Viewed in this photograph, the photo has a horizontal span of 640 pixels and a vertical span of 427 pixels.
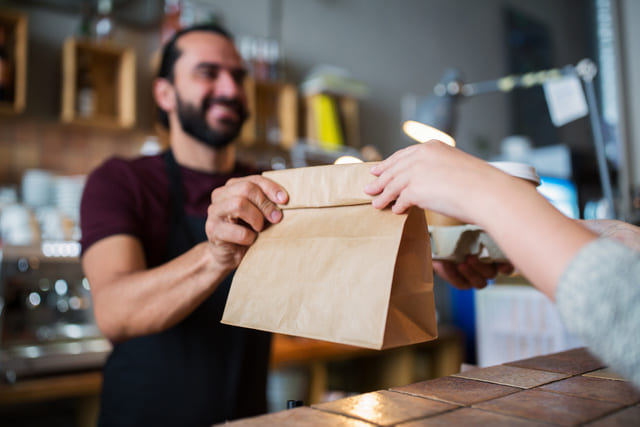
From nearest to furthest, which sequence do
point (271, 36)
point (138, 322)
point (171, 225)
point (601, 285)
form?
1. point (601, 285)
2. point (138, 322)
3. point (171, 225)
4. point (271, 36)

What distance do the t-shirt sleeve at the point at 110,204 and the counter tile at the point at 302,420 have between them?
0.79 meters

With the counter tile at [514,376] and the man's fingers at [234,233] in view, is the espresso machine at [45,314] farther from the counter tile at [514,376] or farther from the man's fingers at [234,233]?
the counter tile at [514,376]

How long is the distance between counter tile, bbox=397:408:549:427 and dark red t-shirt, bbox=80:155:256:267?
0.88 meters

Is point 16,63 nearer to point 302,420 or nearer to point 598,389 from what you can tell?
point 302,420

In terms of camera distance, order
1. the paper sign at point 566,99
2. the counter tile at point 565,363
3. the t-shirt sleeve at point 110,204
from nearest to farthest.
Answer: the counter tile at point 565,363 → the t-shirt sleeve at point 110,204 → the paper sign at point 566,99

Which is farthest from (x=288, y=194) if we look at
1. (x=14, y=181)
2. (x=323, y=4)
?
(x=323, y=4)

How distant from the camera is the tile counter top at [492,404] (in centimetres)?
42

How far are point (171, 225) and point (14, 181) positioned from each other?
57.9 inches

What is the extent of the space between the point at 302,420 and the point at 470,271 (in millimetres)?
538

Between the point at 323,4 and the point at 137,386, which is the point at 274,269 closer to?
the point at 137,386

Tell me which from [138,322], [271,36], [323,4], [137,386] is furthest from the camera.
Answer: [323,4]

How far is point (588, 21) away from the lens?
5.02 metres

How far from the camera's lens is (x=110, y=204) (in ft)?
3.85

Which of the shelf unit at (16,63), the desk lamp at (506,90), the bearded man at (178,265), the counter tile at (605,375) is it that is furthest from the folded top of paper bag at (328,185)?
the shelf unit at (16,63)
